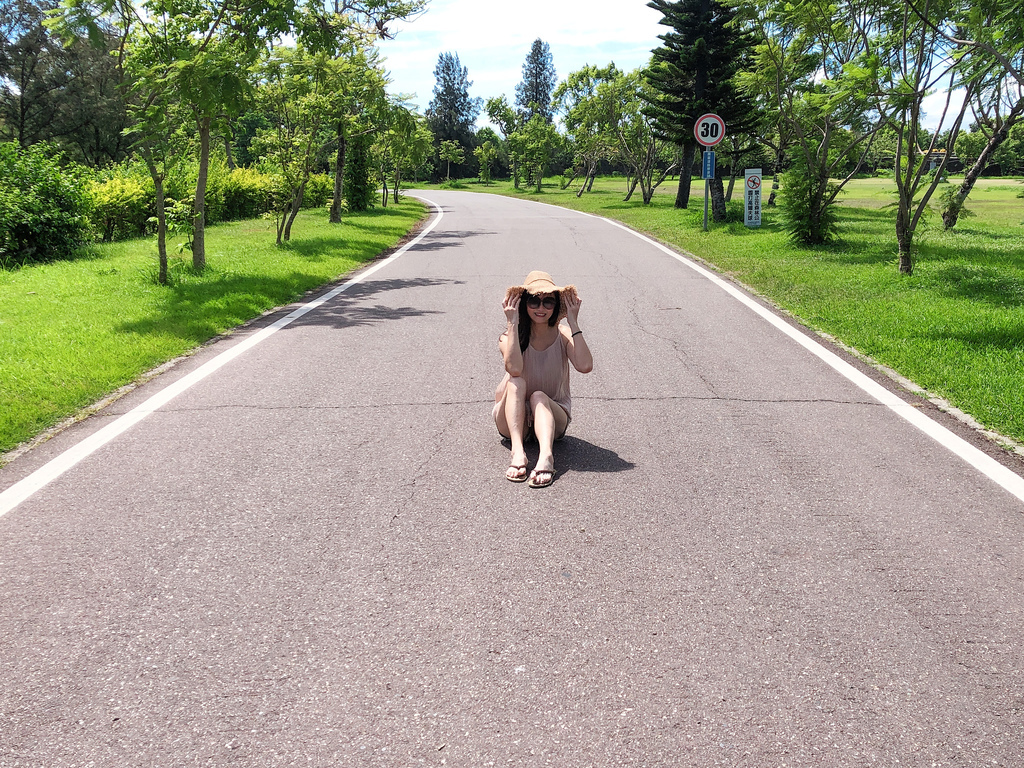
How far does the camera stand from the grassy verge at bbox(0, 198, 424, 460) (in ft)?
20.1

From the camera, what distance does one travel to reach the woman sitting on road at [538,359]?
474 cm

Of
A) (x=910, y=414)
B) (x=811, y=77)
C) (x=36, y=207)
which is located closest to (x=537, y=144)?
(x=811, y=77)

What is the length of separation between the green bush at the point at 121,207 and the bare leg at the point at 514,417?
54.2 ft

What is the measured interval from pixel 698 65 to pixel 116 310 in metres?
24.6

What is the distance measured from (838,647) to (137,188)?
2014cm

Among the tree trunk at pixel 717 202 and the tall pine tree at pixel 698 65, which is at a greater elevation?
the tall pine tree at pixel 698 65

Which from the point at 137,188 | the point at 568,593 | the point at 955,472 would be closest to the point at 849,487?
the point at 955,472

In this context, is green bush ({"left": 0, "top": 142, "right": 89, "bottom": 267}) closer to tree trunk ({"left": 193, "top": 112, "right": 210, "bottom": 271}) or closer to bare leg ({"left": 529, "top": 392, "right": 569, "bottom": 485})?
tree trunk ({"left": 193, "top": 112, "right": 210, "bottom": 271})

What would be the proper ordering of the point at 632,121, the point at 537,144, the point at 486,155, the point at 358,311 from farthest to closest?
the point at 486,155
the point at 537,144
the point at 632,121
the point at 358,311

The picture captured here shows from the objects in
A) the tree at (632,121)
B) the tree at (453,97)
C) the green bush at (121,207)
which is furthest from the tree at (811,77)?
the tree at (453,97)

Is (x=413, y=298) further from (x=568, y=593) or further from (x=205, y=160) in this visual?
(x=568, y=593)

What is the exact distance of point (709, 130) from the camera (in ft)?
68.8

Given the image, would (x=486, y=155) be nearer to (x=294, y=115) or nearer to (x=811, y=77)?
(x=811, y=77)

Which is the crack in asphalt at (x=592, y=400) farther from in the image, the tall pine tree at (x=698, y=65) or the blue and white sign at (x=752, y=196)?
the tall pine tree at (x=698, y=65)
